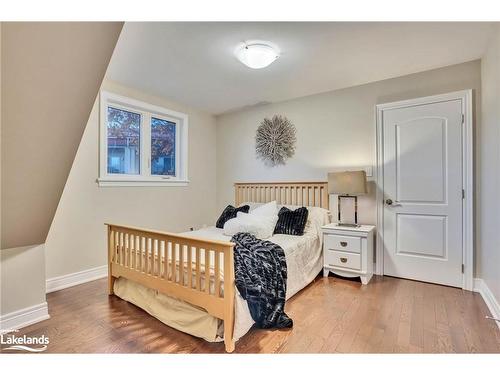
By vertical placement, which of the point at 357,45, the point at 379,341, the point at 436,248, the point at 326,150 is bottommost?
the point at 379,341

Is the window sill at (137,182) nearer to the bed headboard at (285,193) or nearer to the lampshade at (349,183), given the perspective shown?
the bed headboard at (285,193)

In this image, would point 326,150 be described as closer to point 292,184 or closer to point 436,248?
point 292,184

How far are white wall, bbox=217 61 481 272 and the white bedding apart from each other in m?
0.58

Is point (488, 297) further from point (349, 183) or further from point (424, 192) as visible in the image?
point (349, 183)

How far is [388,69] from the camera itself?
104 inches

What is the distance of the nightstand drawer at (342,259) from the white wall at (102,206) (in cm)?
211

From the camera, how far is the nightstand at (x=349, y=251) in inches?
106

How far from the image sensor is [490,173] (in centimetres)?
216

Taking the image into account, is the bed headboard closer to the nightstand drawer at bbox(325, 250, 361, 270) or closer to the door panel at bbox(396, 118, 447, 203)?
the nightstand drawer at bbox(325, 250, 361, 270)

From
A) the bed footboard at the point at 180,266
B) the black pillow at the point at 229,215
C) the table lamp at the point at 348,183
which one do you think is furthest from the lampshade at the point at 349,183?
the bed footboard at the point at 180,266

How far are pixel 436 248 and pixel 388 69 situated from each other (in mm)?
1916

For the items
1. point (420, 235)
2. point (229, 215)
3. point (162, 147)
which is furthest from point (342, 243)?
point (162, 147)

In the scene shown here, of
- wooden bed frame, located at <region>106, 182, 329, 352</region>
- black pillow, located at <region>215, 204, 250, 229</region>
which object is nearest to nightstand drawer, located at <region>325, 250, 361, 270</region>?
black pillow, located at <region>215, 204, 250, 229</region>
